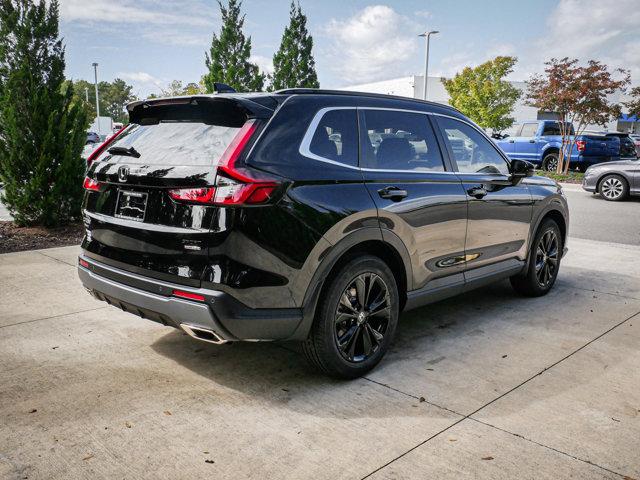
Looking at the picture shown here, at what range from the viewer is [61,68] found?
29.1 feet

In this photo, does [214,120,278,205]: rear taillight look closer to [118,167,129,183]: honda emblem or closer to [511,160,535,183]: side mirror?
[118,167,129,183]: honda emblem

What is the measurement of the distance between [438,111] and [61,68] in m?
6.81

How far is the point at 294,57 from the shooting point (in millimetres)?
21250

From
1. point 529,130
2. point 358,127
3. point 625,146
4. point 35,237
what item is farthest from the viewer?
point 529,130

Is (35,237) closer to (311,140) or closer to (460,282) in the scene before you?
(311,140)

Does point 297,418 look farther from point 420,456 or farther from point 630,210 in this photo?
point 630,210

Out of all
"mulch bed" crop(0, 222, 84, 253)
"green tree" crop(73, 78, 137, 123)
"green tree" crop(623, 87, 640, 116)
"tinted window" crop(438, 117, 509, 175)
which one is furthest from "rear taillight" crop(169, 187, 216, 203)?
"green tree" crop(73, 78, 137, 123)

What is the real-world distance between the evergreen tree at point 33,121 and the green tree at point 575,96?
17931mm

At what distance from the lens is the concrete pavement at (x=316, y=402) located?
9.12 ft

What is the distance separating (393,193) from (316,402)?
145 cm

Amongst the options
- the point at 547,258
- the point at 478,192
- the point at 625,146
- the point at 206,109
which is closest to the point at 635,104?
the point at 625,146

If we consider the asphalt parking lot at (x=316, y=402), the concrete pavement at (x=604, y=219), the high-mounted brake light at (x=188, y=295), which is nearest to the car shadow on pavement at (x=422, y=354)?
the asphalt parking lot at (x=316, y=402)

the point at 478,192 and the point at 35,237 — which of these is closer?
the point at 478,192

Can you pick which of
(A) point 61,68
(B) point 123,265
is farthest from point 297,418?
(A) point 61,68
